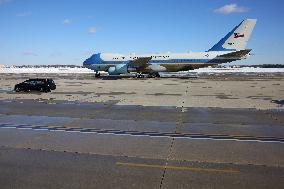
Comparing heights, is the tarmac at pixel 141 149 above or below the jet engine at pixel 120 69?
below

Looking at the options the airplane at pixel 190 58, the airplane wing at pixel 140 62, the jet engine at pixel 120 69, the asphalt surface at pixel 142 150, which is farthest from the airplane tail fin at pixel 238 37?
the asphalt surface at pixel 142 150

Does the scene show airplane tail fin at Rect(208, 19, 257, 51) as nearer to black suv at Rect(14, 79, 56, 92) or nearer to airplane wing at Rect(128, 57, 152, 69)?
airplane wing at Rect(128, 57, 152, 69)

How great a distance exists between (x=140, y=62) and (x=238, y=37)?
20.4 m

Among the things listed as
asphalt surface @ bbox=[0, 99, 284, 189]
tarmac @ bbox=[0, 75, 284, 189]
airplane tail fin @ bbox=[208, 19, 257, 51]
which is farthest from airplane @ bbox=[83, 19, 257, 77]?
asphalt surface @ bbox=[0, 99, 284, 189]

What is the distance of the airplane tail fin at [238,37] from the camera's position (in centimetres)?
6225

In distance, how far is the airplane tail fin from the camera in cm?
6225

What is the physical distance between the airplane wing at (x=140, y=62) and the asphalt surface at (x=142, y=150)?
41104 mm

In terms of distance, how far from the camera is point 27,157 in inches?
434

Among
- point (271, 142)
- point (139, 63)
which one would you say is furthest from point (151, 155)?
point (139, 63)

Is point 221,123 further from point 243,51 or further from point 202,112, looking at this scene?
point 243,51

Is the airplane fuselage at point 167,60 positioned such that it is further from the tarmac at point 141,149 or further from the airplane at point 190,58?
the tarmac at point 141,149

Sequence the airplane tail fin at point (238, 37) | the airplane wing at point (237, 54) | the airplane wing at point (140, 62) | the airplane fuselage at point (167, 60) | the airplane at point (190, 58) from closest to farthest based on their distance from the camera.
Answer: the airplane wing at point (237, 54) → the airplane wing at point (140, 62) → the airplane at point (190, 58) → the airplane tail fin at point (238, 37) → the airplane fuselage at point (167, 60)

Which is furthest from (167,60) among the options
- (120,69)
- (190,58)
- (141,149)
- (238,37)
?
(141,149)

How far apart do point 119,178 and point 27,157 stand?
394 centimetres
